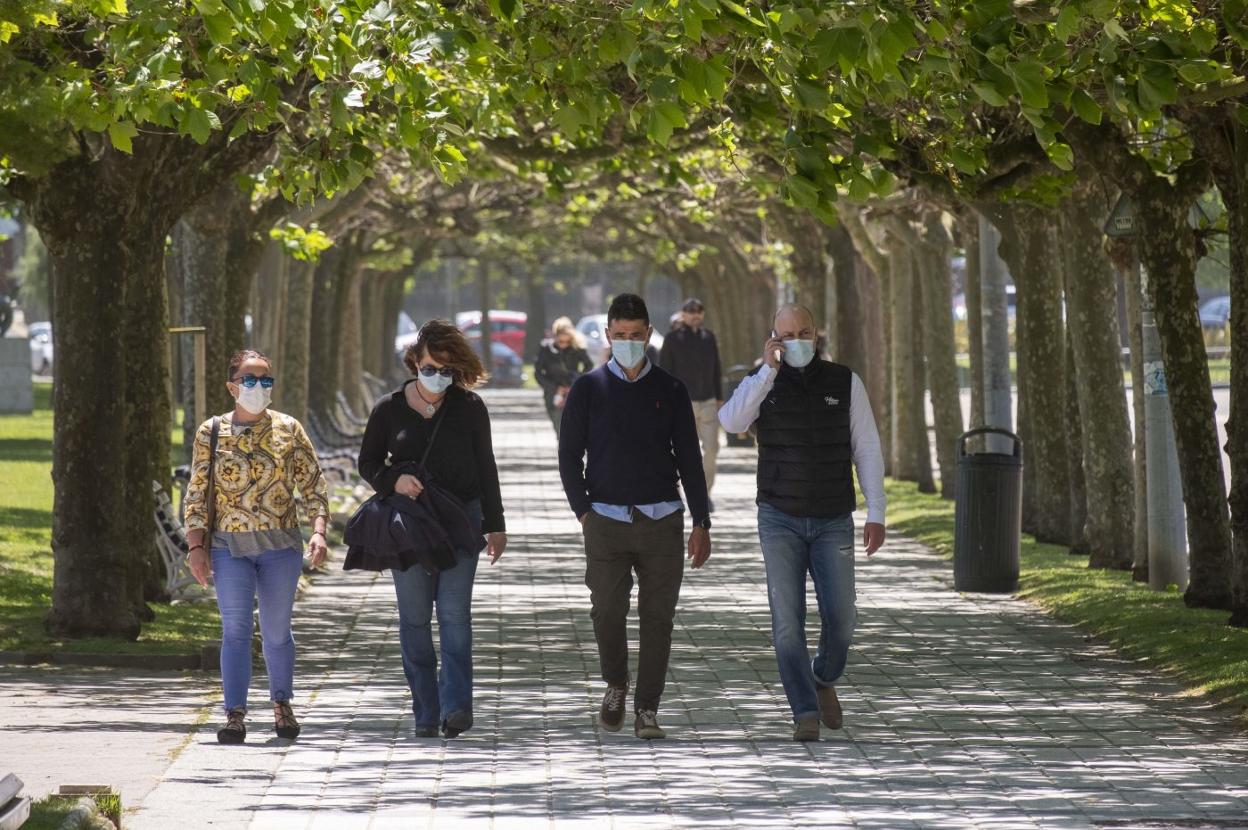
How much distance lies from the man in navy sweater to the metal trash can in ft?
22.9

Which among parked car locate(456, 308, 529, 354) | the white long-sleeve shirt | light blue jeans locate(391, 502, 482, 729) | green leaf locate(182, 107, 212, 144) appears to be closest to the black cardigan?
light blue jeans locate(391, 502, 482, 729)

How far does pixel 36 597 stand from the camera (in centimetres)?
1633

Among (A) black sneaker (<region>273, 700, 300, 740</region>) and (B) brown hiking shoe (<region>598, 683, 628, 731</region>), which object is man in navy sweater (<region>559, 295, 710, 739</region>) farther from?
(A) black sneaker (<region>273, 700, 300, 740</region>)

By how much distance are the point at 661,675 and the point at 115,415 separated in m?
4.85

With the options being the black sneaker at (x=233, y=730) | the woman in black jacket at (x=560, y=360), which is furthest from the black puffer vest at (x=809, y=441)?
the woman in black jacket at (x=560, y=360)

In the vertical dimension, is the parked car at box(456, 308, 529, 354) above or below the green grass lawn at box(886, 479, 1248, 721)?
above

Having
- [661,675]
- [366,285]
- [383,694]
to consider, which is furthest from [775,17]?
[366,285]

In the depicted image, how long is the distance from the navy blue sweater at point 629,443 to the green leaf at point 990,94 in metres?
1.89

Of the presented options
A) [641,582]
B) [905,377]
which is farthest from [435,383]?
[905,377]

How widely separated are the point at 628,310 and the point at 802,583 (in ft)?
4.37

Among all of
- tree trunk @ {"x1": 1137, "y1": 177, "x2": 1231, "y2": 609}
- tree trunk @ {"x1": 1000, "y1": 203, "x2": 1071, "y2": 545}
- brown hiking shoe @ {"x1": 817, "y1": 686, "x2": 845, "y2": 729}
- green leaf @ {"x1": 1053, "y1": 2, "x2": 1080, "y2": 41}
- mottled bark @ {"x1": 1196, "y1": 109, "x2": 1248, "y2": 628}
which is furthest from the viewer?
tree trunk @ {"x1": 1000, "y1": 203, "x2": 1071, "y2": 545}

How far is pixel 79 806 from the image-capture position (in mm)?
7887

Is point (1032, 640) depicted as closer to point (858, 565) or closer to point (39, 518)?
point (858, 565)

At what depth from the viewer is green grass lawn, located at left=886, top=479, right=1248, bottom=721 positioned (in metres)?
12.1
